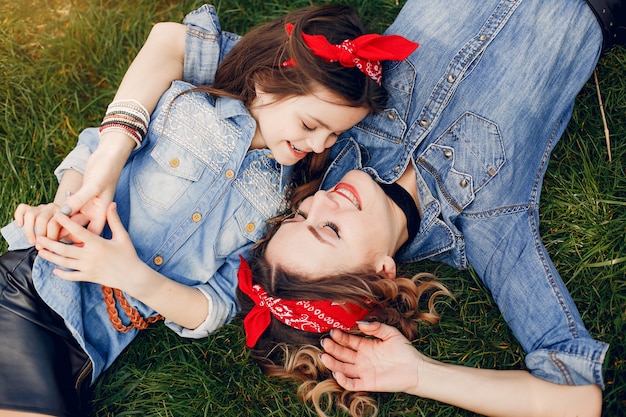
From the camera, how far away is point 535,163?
2990mm

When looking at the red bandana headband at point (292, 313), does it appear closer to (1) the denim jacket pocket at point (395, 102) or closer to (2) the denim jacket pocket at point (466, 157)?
(2) the denim jacket pocket at point (466, 157)

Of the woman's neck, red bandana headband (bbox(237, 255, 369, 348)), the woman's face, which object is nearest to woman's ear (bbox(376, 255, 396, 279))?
the woman's face

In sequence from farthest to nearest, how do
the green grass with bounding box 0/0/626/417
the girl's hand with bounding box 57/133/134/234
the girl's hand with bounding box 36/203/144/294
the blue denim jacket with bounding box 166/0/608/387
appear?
1. the green grass with bounding box 0/0/626/417
2. the blue denim jacket with bounding box 166/0/608/387
3. the girl's hand with bounding box 57/133/134/234
4. the girl's hand with bounding box 36/203/144/294

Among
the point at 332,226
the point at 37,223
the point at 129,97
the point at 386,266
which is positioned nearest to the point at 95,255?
the point at 37,223

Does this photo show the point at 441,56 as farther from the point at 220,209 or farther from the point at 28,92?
the point at 28,92

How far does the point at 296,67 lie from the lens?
2.56 m

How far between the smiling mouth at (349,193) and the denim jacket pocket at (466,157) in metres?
0.51

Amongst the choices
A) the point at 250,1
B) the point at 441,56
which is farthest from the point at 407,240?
the point at 250,1

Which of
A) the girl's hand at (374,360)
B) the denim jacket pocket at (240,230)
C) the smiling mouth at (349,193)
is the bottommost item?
the girl's hand at (374,360)

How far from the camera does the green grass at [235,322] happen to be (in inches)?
116

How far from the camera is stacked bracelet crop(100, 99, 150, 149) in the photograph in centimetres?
269

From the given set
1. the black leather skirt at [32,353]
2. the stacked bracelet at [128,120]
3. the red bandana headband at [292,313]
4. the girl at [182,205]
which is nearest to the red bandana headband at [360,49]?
the girl at [182,205]

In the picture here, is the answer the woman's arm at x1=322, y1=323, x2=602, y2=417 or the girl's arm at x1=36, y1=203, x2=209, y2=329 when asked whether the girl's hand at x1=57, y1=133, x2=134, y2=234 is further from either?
the woman's arm at x1=322, y1=323, x2=602, y2=417

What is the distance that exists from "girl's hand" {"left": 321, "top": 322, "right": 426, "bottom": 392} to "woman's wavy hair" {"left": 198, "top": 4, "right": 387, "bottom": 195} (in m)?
1.12
